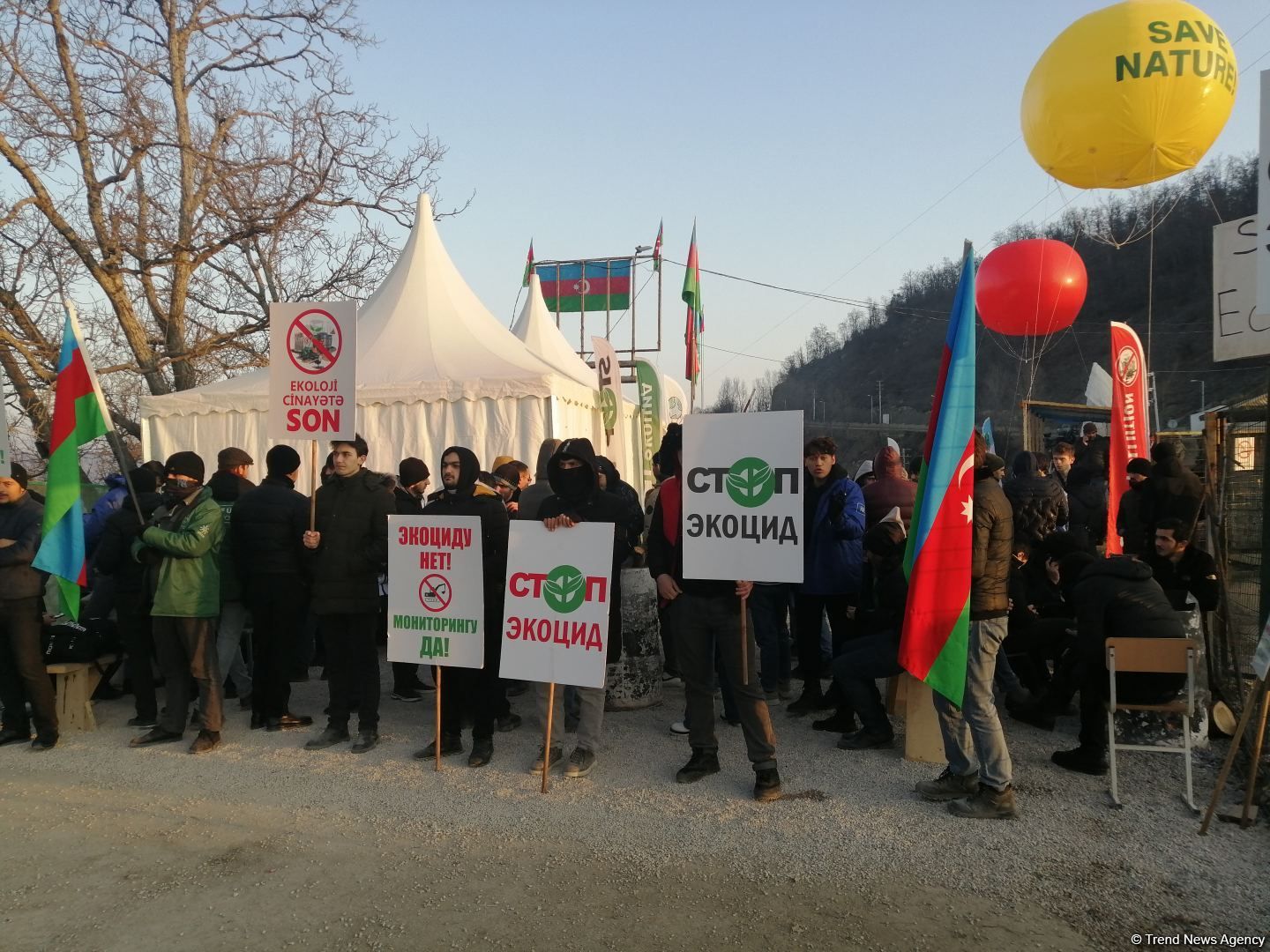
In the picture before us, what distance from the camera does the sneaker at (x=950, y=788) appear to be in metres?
4.62

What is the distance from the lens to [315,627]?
834cm

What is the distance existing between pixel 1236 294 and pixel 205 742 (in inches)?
300

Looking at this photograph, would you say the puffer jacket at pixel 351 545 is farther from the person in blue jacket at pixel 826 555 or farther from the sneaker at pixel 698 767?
the person in blue jacket at pixel 826 555

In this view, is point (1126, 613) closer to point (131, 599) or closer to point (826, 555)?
point (826, 555)

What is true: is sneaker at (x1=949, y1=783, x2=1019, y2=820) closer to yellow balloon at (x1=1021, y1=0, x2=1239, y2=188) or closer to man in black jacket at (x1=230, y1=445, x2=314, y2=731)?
→ man in black jacket at (x1=230, y1=445, x2=314, y2=731)

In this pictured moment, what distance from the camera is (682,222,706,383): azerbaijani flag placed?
18.4 m

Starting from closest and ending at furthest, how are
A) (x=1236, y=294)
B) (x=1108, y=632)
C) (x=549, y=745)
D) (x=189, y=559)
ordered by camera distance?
1. (x=549, y=745)
2. (x=1108, y=632)
3. (x=189, y=559)
4. (x=1236, y=294)

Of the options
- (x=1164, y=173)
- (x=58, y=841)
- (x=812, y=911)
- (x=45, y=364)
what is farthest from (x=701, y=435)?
(x=45, y=364)

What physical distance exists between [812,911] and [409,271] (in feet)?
39.7

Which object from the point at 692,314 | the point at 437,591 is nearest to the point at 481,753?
the point at 437,591

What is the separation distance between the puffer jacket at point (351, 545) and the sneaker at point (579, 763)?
165 cm

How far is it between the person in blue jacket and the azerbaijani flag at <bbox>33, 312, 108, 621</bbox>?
194 inches

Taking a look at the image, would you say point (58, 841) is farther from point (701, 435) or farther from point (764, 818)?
point (701, 435)

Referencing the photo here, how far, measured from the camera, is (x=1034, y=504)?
272 inches
